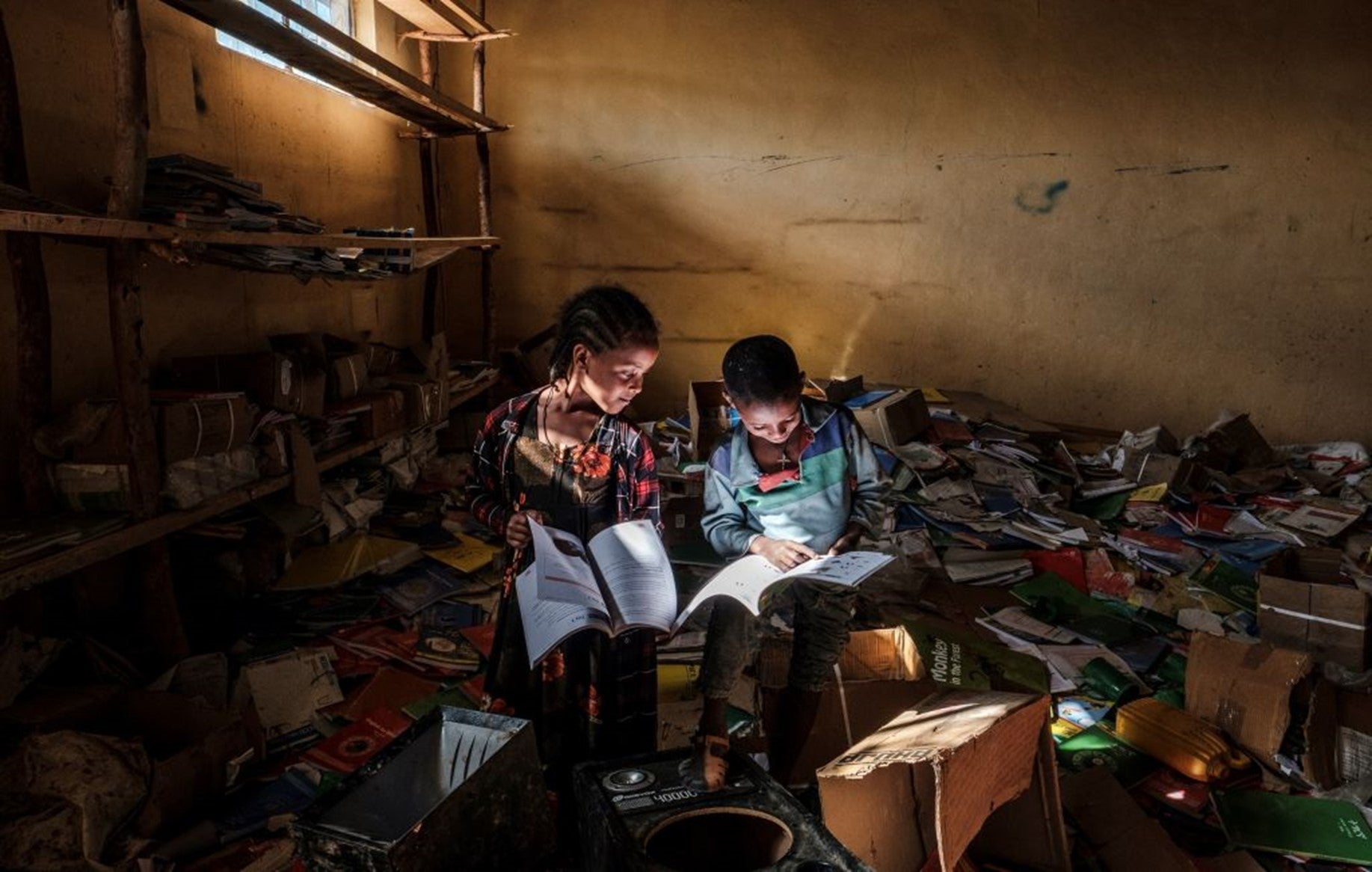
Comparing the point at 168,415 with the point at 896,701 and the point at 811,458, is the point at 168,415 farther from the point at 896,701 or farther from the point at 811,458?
the point at 896,701

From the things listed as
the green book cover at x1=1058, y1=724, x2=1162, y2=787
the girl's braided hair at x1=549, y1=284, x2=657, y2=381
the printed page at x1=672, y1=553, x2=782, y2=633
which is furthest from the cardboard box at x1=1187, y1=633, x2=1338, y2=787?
the girl's braided hair at x1=549, y1=284, x2=657, y2=381

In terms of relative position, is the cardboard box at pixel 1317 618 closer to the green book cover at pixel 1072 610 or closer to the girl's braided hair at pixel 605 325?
the green book cover at pixel 1072 610

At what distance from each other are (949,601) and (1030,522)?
91 centimetres

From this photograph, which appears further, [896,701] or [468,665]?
[468,665]

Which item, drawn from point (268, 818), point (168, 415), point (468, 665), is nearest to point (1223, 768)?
point (468, 665)

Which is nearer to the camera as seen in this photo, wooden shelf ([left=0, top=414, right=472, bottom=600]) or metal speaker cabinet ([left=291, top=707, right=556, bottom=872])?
metal speaker cabinet ([left=291, top=707, right=556, bottom=872])

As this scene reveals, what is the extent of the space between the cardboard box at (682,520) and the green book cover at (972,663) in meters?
1.34

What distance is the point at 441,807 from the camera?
1.17 meters

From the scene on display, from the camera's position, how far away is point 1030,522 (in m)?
4.06

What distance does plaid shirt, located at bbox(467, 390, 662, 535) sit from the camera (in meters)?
1.71

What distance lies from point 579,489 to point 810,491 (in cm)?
57

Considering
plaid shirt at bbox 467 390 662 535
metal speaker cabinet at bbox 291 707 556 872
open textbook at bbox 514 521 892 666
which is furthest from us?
plaid shirt at bbox 467 390 662 535

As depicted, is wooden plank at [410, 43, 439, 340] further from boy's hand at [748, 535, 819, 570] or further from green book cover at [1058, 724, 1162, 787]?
green book cover at [1058, 724, 1162, 787]

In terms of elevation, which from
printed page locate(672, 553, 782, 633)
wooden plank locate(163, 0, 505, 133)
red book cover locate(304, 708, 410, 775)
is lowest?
red book cover locate(304, 708, 410, 775)
